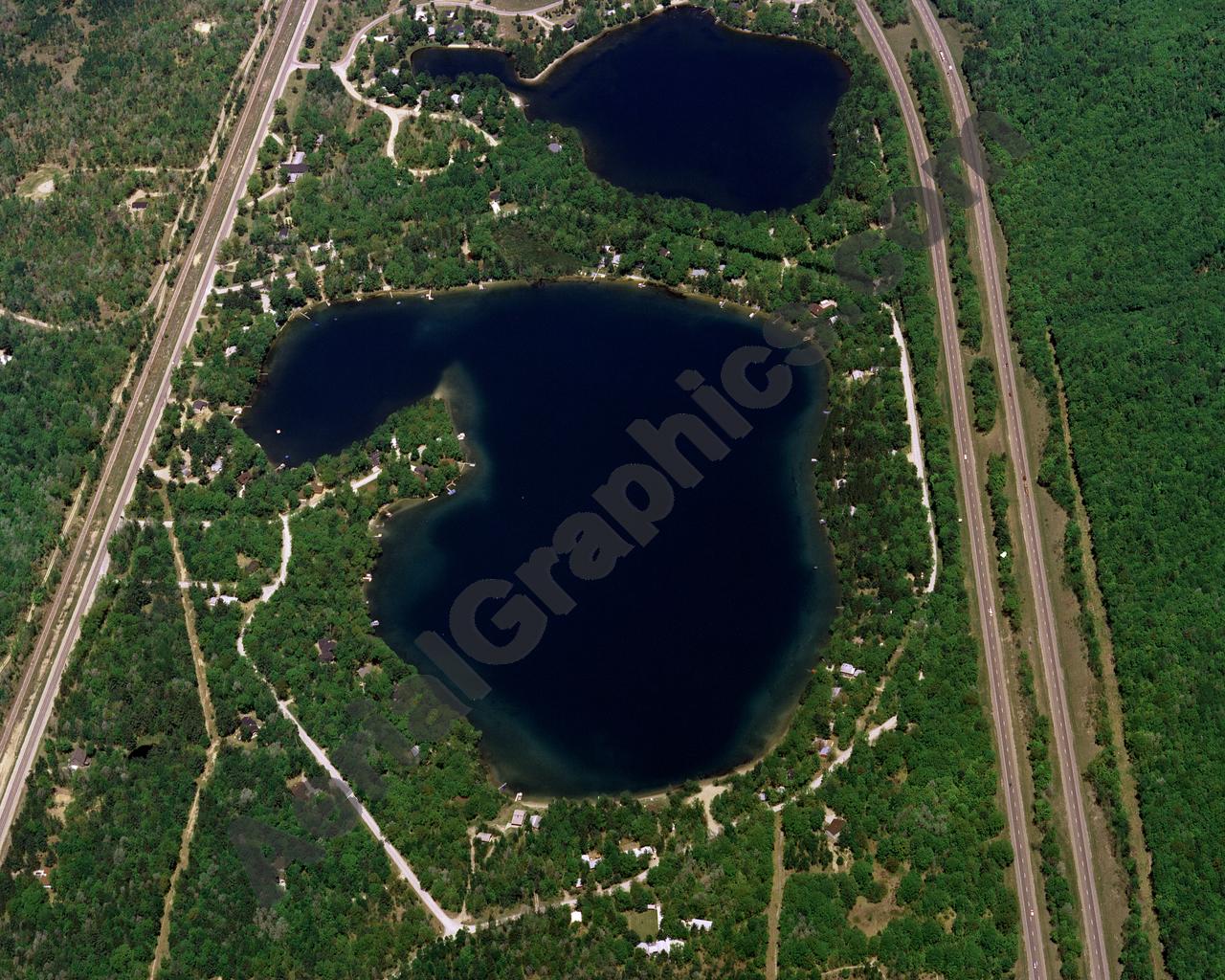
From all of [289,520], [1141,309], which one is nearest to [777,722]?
[289,520]

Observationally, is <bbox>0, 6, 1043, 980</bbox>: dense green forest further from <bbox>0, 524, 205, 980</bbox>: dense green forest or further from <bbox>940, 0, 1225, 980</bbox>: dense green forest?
<bbox>940, 0, 1225, 980</bbox>: dense green forest

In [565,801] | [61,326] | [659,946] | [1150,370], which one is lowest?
[1150,370]

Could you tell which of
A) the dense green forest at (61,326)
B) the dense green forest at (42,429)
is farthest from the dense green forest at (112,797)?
the dense green forest at (61,326)

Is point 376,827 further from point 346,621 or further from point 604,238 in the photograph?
point 604,238

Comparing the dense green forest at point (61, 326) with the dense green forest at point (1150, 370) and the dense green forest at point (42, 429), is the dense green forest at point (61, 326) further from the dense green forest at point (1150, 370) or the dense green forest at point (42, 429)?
the dense green forest at point (1150, 370)

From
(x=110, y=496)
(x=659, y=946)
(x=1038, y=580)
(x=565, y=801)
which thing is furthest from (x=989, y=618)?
(x=110, y=496)

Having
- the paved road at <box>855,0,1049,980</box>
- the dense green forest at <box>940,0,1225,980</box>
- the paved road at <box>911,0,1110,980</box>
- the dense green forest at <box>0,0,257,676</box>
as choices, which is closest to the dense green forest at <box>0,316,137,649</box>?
the dense green forest at <box>0,0,257,676</box>

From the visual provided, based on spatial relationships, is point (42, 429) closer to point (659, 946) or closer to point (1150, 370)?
point (659, 946)
